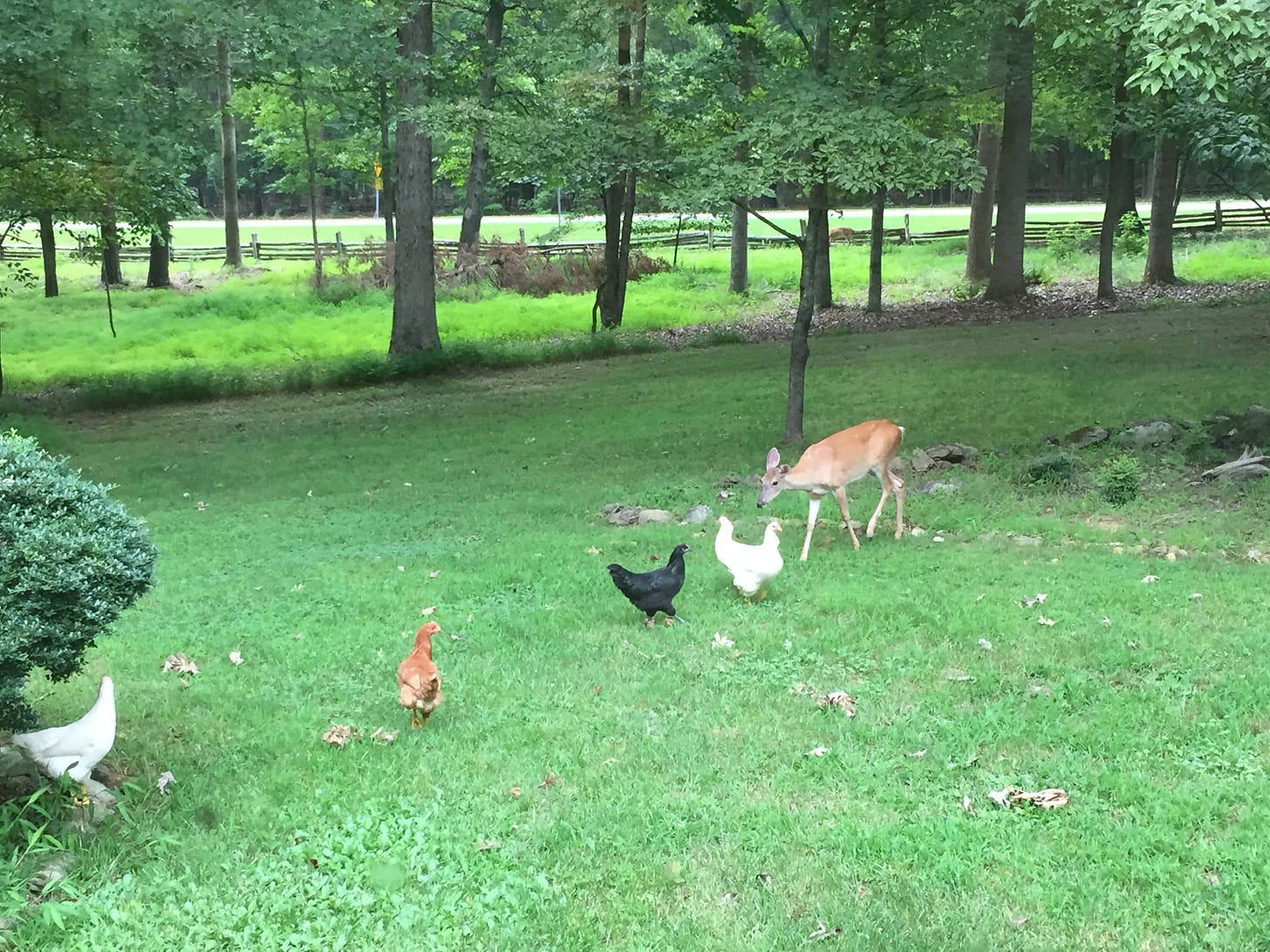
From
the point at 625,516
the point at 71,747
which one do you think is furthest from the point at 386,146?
the point at 71,747

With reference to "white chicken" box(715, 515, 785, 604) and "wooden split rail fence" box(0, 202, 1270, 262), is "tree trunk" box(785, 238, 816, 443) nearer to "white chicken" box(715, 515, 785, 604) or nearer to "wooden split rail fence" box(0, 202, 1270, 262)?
"white chicken" box(715, 515, 785, 604)

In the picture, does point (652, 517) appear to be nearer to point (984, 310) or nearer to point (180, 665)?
point (180, 665)

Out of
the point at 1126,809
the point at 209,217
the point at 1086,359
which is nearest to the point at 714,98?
the point at 1086,359

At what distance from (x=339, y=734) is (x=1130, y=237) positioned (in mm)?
29663

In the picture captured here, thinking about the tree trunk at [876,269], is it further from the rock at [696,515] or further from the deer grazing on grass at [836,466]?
the deer grazing on grass at [836,466]

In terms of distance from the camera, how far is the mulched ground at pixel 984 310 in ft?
66.6

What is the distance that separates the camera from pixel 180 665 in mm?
6266

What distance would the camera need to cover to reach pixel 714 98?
11.3 metres

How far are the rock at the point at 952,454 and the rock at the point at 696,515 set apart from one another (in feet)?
8.66

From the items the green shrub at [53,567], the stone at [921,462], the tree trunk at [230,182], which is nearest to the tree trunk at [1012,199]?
the stone at [921,462]

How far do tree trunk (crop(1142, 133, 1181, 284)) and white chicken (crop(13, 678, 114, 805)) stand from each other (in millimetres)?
23934

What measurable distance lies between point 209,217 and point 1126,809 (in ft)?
239

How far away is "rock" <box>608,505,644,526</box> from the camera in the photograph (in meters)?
9.45

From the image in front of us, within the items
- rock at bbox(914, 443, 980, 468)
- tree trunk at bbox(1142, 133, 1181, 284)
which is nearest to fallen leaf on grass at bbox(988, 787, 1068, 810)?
rock at bbox(914, 443, 980, 468)
